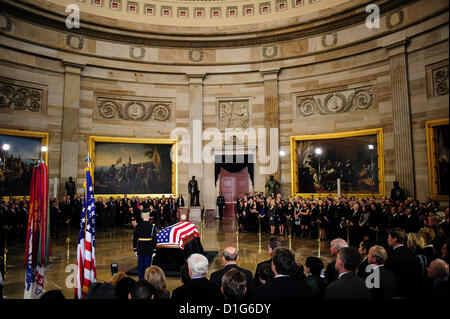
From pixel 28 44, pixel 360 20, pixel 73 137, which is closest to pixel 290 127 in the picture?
pixel 360 20

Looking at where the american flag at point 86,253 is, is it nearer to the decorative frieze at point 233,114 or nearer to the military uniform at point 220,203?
the military uniform at point 220,203

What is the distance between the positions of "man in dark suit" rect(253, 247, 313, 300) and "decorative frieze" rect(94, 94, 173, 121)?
58.5 ft

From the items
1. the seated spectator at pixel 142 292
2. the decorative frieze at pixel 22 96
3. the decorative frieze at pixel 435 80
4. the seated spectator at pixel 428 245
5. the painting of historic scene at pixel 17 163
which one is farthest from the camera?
the decorative frieze at pixel 22 96

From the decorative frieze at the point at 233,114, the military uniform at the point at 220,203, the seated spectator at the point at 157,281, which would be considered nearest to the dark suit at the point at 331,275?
the seated spectator at the point at 157,281

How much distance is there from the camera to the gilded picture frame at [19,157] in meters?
15.2

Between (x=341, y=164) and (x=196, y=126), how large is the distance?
8968 mm

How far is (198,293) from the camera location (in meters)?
3.05

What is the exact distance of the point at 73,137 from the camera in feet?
58.1

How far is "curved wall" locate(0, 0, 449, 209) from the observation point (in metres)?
14.9

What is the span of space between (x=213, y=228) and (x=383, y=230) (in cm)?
792

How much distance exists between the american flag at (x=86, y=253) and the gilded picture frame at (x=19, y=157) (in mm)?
11135

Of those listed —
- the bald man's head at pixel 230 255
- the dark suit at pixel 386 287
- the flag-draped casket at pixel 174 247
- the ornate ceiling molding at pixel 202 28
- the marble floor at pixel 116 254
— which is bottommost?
the marble floor at pixel 116 254

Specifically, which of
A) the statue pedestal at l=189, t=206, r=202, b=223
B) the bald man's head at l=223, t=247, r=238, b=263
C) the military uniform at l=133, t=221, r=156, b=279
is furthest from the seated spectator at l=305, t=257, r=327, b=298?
the statue pedestal at l=189, t=206, r=202, b=223

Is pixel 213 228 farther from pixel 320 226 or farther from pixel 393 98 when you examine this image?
pixel 393 98
